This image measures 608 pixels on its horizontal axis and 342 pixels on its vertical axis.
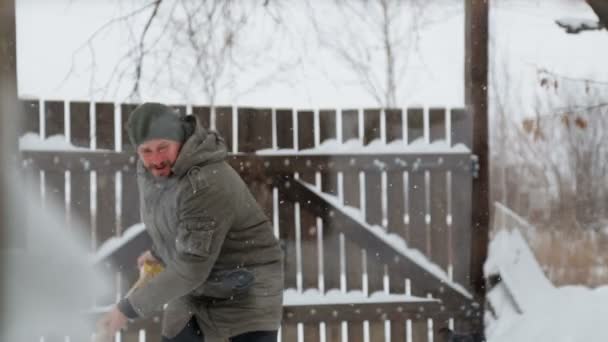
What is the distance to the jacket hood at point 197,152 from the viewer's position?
2467mm

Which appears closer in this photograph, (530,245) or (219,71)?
(530,245)

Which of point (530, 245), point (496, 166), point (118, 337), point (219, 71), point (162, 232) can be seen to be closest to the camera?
point (162, 232)

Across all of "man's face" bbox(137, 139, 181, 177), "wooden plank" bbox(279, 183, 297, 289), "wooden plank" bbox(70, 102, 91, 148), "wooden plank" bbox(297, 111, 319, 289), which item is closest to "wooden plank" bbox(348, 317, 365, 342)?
"wooden plank" bbox(297, 111, 319, 289)

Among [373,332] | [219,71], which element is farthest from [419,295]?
[219,71]

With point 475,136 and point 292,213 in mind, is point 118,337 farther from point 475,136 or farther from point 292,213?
point 475,136

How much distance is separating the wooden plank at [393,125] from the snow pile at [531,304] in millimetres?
1001

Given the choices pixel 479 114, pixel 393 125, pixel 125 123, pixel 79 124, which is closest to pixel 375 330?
pixel 393 125

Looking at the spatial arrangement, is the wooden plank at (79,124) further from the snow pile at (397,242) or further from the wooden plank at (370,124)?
the wooden plank at (370,124)

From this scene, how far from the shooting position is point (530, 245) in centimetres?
511

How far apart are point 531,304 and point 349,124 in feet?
5.35

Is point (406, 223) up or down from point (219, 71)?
down

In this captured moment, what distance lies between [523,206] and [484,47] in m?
1.72

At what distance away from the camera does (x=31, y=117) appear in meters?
4.29

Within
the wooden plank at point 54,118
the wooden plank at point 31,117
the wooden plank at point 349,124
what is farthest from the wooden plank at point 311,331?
the wooden plank at point 31,117
